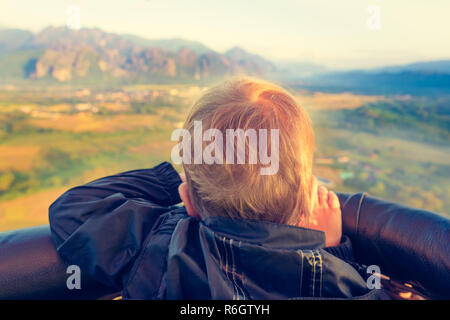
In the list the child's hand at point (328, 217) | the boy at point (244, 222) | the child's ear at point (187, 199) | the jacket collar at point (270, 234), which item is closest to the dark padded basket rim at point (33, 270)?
the boy at point (244, 222)

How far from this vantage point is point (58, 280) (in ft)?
2.74

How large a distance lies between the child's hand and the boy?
138 millimetres

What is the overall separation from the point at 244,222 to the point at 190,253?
131 millimetres

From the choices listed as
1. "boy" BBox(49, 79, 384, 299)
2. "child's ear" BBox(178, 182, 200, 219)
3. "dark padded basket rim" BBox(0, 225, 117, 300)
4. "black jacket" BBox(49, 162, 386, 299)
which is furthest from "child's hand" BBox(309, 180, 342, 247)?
"dark padded basket rim" BBox(0, 225, 117, 300)

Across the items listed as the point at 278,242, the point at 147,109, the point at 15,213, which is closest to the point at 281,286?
the point at 278,242

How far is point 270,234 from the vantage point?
0.63 m

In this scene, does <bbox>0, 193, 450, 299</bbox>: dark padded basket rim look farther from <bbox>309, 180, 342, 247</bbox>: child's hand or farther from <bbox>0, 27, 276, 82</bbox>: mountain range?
<bbox>0, 27, 276, 82</bbox>: mountain range

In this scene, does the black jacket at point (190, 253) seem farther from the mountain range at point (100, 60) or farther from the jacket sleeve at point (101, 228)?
the mountain range at point (100, 60)

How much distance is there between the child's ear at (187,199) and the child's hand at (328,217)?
321 millimetres

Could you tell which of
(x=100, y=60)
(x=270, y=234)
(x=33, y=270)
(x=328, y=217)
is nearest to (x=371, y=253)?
(x=328, y=217)

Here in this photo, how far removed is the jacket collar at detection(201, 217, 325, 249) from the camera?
2.08 feet

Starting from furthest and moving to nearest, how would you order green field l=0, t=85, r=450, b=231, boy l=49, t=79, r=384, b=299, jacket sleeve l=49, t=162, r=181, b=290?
green field l=0, t=85, r=450, b=231
jacket sleeve l=49, t=162, r=181, b=290
boy l=49, t=79, r=384, b=299

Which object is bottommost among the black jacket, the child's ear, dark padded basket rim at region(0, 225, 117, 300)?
dark padded basket rim at region(0, 225, 117, 300)
